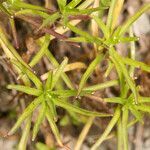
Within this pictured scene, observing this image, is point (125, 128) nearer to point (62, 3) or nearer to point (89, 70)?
point (89, 70)

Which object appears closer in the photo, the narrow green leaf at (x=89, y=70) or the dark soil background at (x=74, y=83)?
the narrow green leaf at (x=89, y=70)

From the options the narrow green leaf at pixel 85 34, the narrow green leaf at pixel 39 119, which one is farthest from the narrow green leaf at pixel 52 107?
the narrow green leaf at pixel 85 34

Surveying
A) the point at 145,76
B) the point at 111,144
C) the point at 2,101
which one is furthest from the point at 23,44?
the point at 111,144

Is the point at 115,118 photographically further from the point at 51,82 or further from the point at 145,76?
the point at 145,76

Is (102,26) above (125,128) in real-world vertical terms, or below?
above

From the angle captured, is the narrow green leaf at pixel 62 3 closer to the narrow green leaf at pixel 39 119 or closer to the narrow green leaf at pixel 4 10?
the narrow green leaf at pixel 4 10

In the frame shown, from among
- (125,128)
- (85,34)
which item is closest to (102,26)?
(85,34)

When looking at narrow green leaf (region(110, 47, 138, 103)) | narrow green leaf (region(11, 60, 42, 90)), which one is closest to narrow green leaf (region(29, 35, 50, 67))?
narrow green leaf (region(11, 60, 42, 90))

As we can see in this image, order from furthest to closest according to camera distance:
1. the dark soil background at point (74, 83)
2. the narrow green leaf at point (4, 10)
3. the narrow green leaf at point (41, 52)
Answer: the dark soil background at point (74, 83)
the narrow green leaf at point (41, 52)
the narrow green leaf at point (4, 10)

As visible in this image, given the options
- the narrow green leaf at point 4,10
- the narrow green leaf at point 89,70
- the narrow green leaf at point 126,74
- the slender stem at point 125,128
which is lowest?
the slender stem at point 125,128
